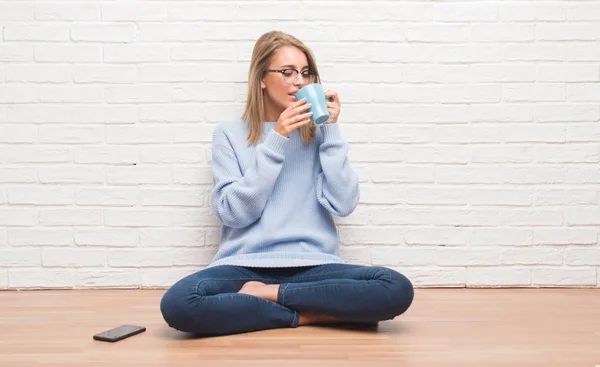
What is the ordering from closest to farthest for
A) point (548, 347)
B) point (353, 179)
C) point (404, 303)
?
point (548, 347) < point (404, 303) < point (353, 179)

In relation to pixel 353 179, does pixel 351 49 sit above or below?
above

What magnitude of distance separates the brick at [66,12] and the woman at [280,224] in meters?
0.59

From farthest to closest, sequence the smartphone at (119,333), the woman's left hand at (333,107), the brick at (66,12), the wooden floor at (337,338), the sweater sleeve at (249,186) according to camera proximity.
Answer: the brick at (66,12) < the woman's left hand at (333,107) < the sweater sleeve at (249,186) < the smartphone at (119,333) < the wooden floor at (337,338)

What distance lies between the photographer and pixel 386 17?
243cm

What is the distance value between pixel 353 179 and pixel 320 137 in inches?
6.8

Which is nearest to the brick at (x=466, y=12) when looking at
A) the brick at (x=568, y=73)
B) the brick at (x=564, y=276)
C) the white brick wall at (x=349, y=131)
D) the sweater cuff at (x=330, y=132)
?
the white brick wall at (x=349, y=131)

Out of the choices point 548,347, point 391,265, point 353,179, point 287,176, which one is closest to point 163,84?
point 287,176

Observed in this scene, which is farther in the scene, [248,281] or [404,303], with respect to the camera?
[248,281]

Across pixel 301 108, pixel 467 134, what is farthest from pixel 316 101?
pixel 467 134

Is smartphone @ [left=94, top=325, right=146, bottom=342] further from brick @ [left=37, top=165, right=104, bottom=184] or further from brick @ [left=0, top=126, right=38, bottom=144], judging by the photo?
brick @ [left=0, top=126, right=38, bottom=144]

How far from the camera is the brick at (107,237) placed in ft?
8.11

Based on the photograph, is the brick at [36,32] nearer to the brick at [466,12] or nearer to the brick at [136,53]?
the brick at [136,53]

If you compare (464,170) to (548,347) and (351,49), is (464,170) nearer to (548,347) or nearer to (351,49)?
(351,49)

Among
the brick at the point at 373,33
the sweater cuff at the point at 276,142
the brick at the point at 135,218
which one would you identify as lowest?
the brick at the point at 135,218
